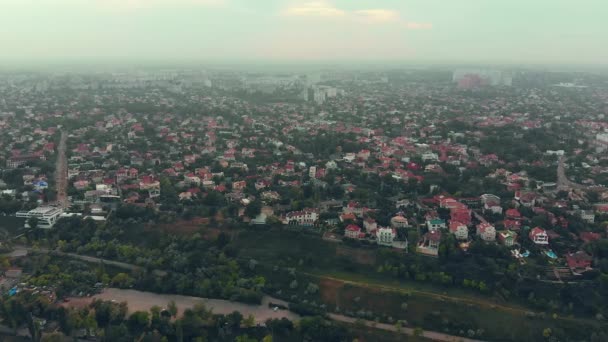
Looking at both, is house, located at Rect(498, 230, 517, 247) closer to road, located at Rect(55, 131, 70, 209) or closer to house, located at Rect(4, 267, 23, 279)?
house, located at Rect(4, 267, 23, 279)

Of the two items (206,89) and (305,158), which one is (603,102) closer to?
(305,158)

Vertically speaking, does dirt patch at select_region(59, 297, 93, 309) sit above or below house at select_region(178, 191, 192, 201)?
below

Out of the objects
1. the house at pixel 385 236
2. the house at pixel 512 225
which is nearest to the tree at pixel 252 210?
the house at pixel 385 236

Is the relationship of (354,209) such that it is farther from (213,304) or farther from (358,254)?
(213,304)

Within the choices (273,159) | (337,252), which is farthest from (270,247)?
(273,159)

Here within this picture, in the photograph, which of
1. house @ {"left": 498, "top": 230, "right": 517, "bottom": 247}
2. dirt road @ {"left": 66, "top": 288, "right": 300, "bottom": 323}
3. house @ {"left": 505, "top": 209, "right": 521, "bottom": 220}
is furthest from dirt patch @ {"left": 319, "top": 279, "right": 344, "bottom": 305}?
house @ {"left": 505, "top": 209, "right": 521, "bottom": 220}

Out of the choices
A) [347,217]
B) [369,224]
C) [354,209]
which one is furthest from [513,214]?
[347,217]
